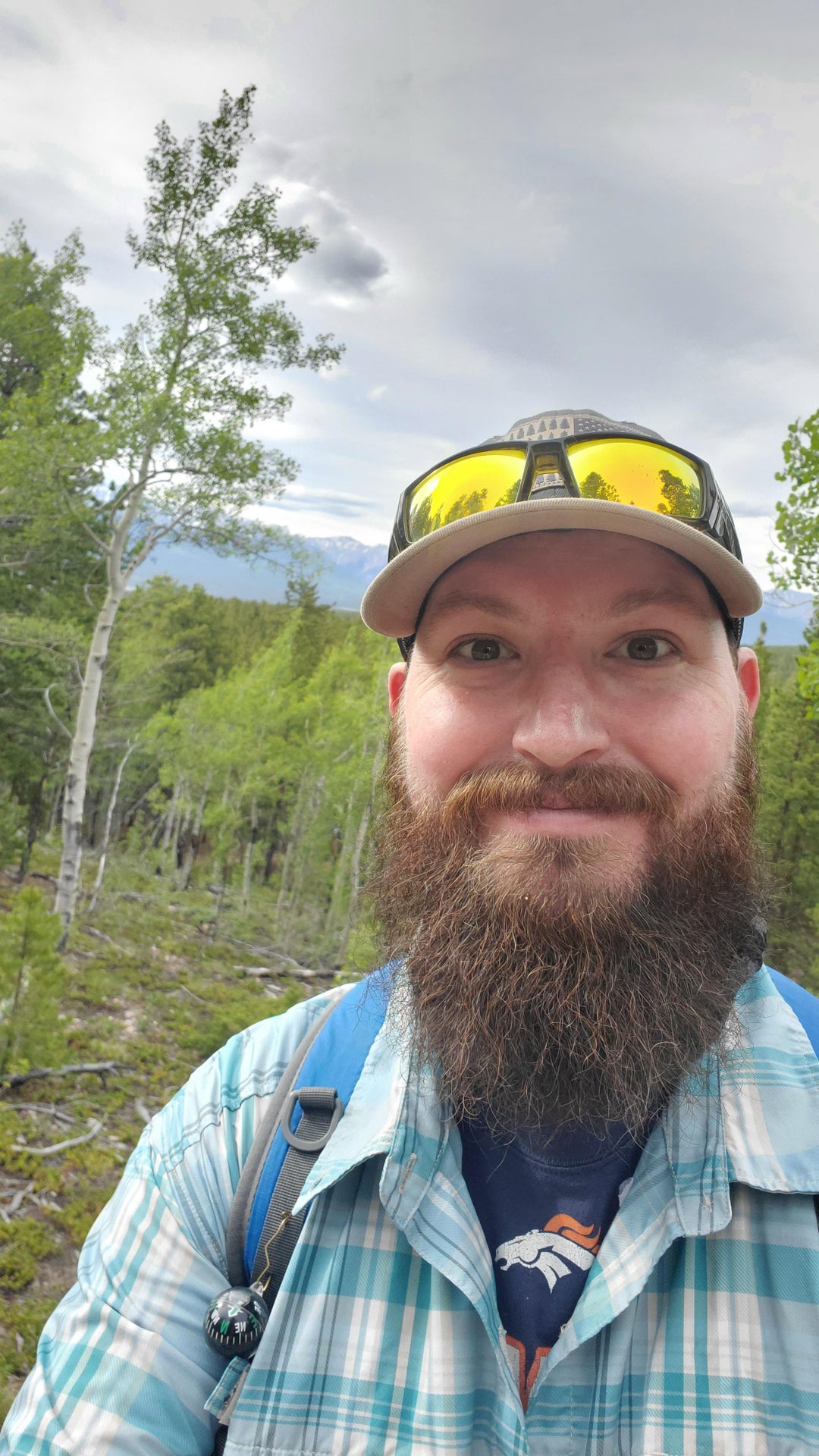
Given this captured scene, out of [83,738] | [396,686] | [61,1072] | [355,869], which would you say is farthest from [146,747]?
[396,686]

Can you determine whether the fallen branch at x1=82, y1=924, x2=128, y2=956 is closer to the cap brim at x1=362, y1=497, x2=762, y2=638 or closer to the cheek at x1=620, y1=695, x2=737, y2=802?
the cap brim at x1=362, y1=497, x2=762, y2=638

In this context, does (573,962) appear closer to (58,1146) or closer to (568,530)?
(568,530)

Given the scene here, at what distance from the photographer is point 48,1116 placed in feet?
27.3

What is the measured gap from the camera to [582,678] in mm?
1567

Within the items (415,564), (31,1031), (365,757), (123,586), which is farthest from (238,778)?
(415,564)

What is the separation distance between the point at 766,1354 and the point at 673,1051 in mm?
480

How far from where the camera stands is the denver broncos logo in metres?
1.37

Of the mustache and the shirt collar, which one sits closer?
the shirt collar

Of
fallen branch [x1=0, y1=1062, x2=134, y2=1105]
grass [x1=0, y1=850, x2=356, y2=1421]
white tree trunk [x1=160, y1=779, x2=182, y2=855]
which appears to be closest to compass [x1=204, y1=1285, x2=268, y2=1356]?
grass [x1=0, y1=850, x2=356, y2=1421]

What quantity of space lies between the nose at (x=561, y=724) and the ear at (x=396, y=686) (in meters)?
0.59

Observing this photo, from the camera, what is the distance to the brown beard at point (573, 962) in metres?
1.51

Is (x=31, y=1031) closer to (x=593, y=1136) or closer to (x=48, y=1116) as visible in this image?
(x=48, y=1116)

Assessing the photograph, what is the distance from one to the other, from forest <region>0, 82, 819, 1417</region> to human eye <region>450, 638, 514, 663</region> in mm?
969

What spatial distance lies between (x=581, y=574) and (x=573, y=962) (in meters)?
0.83
